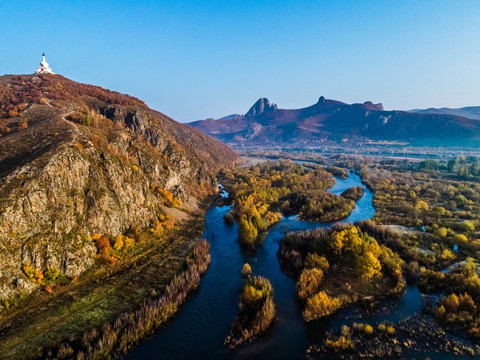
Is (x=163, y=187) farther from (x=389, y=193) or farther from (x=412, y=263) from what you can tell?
(x=389, y=193)

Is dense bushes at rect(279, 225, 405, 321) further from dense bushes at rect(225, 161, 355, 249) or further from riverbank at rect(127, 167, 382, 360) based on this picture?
dense bushes at rect(225, 161, 355, 249)

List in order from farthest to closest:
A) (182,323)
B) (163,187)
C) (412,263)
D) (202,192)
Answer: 1. (202,192)
2. (163,187)
3. (412,263)
4. (182,323)

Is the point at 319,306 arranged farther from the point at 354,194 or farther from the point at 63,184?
the point at 354,194

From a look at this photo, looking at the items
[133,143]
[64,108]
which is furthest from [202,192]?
[64,108]

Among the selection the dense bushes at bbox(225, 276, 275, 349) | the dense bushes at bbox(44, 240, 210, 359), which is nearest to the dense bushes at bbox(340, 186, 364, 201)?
the dense bushes at bbox(225, 276, 275, 349)

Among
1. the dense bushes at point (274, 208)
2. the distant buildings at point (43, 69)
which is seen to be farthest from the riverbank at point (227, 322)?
the distant buildings at point (43, 69)

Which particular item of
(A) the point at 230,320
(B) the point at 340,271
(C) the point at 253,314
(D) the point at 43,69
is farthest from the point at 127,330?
(D) the point at 43,69
